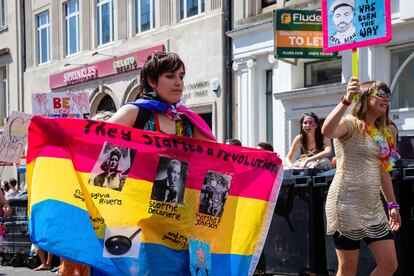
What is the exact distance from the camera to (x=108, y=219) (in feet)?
12.2

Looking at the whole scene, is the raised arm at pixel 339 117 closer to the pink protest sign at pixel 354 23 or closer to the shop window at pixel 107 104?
the pink protest sign at pixel 354 23

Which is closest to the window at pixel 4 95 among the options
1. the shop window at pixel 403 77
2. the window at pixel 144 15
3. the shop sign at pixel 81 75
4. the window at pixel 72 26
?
the window at pixel 72 26

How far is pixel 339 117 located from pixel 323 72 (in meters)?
11.5

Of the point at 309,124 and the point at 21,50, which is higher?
the point at 21,50

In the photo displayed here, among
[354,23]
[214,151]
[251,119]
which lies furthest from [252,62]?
[214,151]

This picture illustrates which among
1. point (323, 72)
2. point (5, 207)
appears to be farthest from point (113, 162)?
point (323, 72)

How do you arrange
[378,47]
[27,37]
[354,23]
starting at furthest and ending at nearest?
[27,37], [378,47], [354,23]

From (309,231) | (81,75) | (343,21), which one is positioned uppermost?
(81,75)

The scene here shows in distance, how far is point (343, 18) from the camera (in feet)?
20.9

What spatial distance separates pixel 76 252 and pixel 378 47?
11814mm

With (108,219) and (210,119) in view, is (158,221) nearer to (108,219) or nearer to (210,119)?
(108,219)

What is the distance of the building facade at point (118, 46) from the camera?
1912 cm

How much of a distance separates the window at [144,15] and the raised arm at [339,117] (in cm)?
1703

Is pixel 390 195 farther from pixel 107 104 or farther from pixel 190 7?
pixel 107 104
